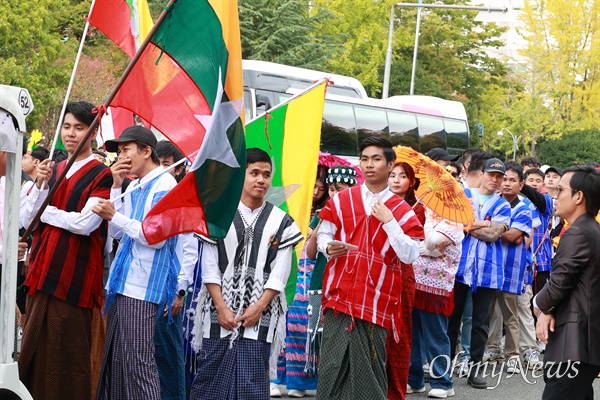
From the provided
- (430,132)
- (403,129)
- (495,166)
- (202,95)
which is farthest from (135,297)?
(430,132)

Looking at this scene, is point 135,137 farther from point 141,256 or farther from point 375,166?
point 375,166

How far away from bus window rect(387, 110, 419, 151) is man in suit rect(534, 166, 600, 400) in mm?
21069

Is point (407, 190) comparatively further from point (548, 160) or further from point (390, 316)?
point (548, 160)

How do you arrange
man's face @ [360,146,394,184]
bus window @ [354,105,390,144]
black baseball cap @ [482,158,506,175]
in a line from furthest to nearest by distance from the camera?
bus window @ [354,105,390,144]
black baseball cap @ [482,158,506,175]
man's face @ [360,146,394,184]

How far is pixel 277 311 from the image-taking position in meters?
5.94

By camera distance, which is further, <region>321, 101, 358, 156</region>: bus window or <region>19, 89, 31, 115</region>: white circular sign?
<region>321, 101, 358, 156</region>: bus window

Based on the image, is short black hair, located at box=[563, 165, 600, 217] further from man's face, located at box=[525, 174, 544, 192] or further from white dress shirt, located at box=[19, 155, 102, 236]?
man's face, located at box=[525, 174, 544, 192]

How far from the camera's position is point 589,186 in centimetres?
599

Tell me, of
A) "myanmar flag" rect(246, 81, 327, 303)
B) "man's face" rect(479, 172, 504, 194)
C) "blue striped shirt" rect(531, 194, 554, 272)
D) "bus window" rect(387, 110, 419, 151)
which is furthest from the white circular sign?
"bus window" rect(387, 110, 419, 151)

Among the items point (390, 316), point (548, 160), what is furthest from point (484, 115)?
point (390, 316)

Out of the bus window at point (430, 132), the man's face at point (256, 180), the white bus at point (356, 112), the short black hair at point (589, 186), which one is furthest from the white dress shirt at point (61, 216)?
the bus window at point (430, 132)

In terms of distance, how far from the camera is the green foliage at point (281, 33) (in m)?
28.7

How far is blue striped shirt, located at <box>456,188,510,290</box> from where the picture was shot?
360 inches

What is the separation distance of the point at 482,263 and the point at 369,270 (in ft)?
10.4
